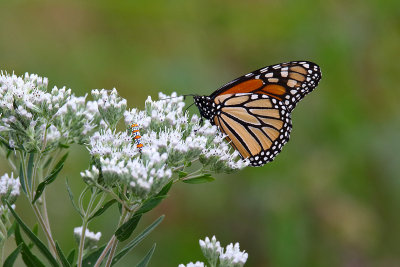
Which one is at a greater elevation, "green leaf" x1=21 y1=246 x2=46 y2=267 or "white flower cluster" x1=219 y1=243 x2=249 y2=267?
"white flower cluster" x1=219 y1=243 x2=249 y2=267

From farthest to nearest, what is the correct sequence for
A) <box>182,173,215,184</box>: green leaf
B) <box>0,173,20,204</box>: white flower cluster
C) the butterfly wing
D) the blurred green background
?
the blurred green background < the butterfly wing < <box>0,173,20,204</box>: white flower cluster < <box>182,173,215,184</box>: green leaf

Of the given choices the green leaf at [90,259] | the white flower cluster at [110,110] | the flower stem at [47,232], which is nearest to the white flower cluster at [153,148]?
the white flower cluster at [110,110]

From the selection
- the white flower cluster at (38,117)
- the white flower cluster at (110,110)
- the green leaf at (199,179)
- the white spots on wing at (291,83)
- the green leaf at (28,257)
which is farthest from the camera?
the white spots on wing at (291,83)

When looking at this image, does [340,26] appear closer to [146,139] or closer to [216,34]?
[216,34]

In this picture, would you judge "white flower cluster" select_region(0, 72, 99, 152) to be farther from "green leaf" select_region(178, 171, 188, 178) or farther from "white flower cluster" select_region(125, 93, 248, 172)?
"green leaf" select_region(178, 171, 188, 178)

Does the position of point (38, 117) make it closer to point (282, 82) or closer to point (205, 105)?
point (205, 105)

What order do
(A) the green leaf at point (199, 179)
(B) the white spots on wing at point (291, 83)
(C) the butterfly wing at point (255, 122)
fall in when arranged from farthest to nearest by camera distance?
(B) the white spots on wing at point (291, 83), (C) the butterfly wing at point (255, 122), (A) the green leaf at point (199, 179)

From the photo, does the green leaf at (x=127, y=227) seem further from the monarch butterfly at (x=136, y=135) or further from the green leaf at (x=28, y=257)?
the monarch butterfly at (x=136, y=135)

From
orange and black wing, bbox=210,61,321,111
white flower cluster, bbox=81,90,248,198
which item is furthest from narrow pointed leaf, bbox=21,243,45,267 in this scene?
orange and black wing, bbox=210,61,321,111
